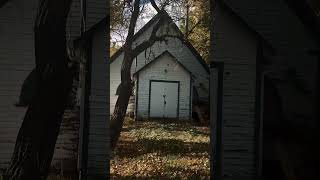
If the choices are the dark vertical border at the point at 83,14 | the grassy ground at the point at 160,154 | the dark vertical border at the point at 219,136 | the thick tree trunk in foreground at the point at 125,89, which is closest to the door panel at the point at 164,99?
the grassy ground at the point at 160,154

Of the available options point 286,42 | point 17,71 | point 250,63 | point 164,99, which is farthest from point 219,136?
point 164,99

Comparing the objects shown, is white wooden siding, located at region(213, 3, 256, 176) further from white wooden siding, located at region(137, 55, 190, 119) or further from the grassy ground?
white wooden siding, located at region(137, 55, 190, 119)

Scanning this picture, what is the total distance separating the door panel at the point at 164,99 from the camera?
80.8ft

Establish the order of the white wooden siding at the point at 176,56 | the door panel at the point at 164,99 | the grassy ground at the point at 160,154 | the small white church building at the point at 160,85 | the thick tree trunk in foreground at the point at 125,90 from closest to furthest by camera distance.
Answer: the grassy ground at the point at 160,154, the thick tree trunk in foreground at the point at 125,90, the small white church building at the point at 160,85, the door panel at the point at 164,99, the white wooden siding at the point at 176,56

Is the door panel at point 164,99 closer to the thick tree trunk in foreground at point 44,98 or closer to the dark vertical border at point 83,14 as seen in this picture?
the dark vertical border at point 83,14

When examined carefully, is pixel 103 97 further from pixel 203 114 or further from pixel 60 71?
pixel 203 114

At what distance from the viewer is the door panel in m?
24.6

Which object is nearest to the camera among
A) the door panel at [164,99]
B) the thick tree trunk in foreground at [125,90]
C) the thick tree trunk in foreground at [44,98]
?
the thick tree trunk in foreground at [44,98]

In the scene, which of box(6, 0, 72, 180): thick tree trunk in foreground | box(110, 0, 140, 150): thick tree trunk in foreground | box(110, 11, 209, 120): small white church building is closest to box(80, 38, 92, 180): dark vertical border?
box(6, 0, 72, 180): thick tree trunk in foreground

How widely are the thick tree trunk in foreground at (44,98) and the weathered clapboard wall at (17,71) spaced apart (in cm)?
137

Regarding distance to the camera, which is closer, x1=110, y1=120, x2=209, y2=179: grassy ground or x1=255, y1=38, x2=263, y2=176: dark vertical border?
x1=255, y1=38, x2=263, y2=176: dark vertical border

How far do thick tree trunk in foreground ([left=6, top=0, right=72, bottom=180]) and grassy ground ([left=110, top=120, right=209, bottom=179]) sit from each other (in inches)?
167

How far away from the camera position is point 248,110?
799 cm

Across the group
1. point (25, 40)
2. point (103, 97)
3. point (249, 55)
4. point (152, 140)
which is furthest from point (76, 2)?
point (152, 140)
